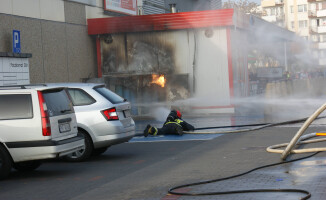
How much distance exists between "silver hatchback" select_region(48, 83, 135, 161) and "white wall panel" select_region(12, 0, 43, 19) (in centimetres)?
912

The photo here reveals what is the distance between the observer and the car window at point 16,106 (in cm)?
1010

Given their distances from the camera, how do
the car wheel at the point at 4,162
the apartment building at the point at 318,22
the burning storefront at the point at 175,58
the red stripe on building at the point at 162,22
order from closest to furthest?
the car wheel at the point at 4,162
the red stripe on building at the point at 162,22
the burning storefront at the point at 175,58
the apartment building at the point at 318,22

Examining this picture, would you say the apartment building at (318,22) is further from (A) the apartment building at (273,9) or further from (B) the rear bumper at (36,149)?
(B) the rear bumper at (36,149)

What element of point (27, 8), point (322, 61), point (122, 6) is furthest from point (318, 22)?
point (27, 8)

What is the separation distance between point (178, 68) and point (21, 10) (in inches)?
295

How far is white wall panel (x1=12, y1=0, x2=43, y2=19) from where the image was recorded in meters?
20.6

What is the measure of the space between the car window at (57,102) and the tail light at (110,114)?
127 centimetres

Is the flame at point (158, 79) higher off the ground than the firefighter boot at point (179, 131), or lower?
higher

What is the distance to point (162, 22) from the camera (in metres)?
25.4

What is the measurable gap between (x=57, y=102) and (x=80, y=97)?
189 cm

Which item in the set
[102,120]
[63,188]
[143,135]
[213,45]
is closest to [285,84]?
[213,45]

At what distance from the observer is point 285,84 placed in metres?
41.5

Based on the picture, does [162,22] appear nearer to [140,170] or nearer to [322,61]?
[140,170]

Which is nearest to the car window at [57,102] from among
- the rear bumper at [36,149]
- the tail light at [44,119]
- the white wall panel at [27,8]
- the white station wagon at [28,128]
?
the white station wagon at [28,128]
